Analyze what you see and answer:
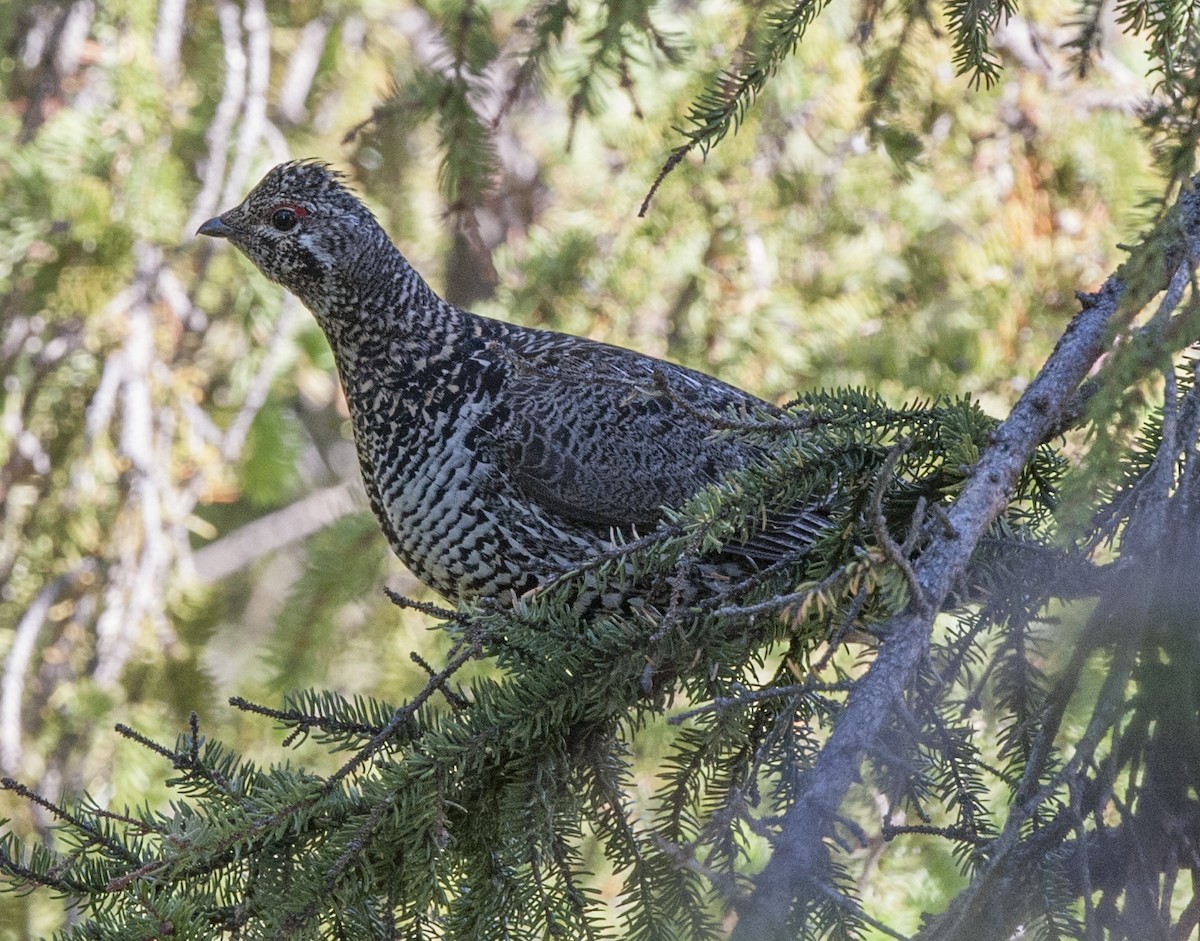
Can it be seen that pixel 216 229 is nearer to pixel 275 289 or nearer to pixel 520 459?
pixel 275 289

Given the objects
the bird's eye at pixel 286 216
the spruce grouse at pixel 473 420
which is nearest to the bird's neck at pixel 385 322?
the spruce grouse at pixel 473 420

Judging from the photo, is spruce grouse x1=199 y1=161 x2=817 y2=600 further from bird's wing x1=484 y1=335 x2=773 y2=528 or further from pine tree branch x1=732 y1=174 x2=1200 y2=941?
pine tree branch x1=732 y1=174 x2=1200 y2=941

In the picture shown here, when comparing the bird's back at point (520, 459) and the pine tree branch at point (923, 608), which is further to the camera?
the bird's back at point (520, 459)

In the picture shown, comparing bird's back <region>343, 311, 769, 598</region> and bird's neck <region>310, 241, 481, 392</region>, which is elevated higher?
bird's neck <region>310, 241, 481, 392</region>

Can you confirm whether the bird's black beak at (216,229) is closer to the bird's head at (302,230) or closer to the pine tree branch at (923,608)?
the bird's head at (302,230)

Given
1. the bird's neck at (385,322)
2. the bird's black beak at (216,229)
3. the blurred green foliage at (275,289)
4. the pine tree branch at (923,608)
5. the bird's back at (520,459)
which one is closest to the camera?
the pine tree branch at (923,608)

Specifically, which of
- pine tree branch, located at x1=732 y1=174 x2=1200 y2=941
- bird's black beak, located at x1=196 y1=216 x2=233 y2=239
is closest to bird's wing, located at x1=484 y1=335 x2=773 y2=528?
bird's black beak, located at x1=196 y1=216 x2=233 y2=239

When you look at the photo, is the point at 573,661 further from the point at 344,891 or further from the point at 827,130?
the point at 827,130

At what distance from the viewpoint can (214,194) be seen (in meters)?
4.55

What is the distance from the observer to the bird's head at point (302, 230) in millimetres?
3883

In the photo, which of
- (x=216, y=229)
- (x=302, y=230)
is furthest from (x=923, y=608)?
(x=216, y=229)

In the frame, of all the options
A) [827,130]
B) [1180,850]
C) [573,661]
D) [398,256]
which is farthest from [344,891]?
[827,130]

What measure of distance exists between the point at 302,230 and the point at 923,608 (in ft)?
9.33

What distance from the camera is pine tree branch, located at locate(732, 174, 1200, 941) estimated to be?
1401 mm
